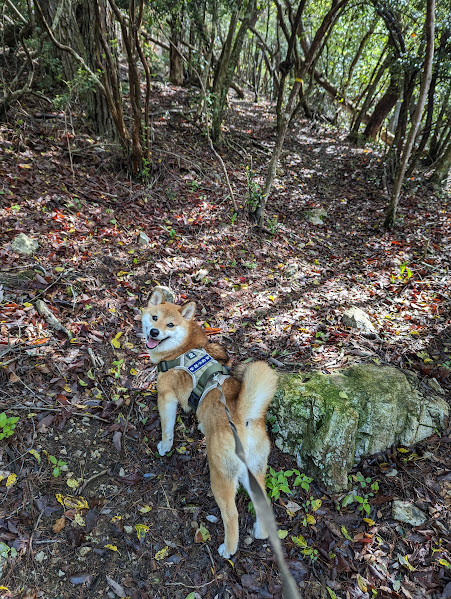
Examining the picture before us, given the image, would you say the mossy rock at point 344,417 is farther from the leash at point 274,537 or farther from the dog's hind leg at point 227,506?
the leash at point 274,537

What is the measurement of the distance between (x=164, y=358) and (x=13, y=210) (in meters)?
4.43

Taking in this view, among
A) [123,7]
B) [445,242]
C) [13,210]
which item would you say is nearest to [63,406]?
A: [13,210]

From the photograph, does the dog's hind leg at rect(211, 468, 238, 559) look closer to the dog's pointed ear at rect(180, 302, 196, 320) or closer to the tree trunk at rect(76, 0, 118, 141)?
the dog's pointed ear at rect(180, 302, 196, 320)

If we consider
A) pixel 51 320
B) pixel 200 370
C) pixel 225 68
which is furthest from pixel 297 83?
pixel 51 320

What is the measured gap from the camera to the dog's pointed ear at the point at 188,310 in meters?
3.85

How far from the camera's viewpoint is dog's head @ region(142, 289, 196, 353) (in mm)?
3590

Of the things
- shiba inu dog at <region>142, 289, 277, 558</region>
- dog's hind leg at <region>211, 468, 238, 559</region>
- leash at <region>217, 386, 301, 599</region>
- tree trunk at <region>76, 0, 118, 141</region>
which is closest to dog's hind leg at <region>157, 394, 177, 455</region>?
shiba inu dog at <region>142, 289, 277, 558</region>

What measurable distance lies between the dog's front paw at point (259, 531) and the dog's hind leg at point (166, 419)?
3.98 ft

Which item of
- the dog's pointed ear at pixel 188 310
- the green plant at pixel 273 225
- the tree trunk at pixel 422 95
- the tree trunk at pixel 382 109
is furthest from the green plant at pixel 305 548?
the tree trunk at pixel 382 109

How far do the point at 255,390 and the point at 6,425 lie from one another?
2.46 metres

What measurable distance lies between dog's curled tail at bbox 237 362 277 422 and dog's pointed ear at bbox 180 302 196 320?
112 centimetres

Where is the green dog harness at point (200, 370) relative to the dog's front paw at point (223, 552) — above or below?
above

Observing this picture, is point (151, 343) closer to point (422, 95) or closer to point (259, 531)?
point (259, 531)

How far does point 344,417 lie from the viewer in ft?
12.0
